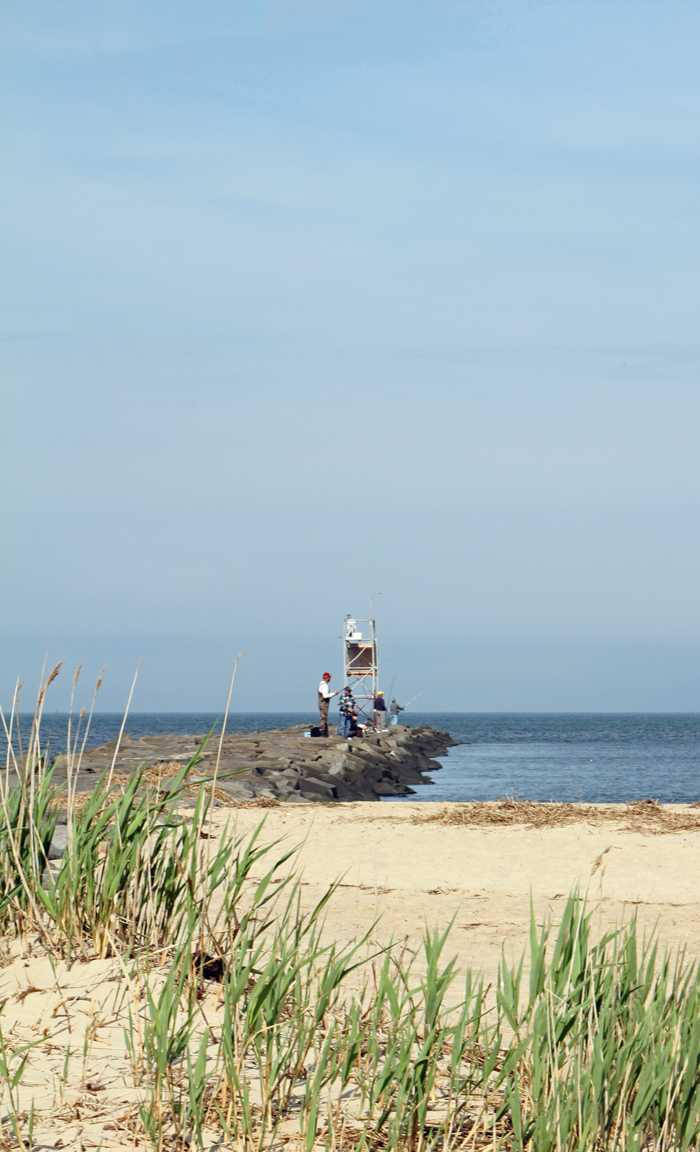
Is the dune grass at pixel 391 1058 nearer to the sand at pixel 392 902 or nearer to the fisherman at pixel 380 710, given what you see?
the sand at pixel 392 902

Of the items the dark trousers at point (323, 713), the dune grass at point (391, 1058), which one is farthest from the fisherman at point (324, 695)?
the dune grass at point (391, 1058)

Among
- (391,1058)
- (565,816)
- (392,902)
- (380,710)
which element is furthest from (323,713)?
(391,1058)

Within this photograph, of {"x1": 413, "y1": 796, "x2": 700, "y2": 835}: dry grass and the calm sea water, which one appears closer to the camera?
{"x1": 413, "y1": 796, "x2": 700, "y2": 835}: dry grass

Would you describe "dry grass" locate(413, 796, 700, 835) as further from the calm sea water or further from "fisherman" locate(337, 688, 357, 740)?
"fisherman" locate(337, 688, 357, 740)

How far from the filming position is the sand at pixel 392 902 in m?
3.22

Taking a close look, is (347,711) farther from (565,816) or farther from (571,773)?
(565,816)

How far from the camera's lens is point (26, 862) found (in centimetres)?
445

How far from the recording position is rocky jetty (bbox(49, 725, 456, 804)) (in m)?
15.6

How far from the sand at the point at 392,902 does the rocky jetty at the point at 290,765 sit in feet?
7.80

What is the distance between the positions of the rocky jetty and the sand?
2377mm

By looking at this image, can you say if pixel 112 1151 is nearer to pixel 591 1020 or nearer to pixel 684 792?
pixel 591 1020

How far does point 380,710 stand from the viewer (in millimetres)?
33625

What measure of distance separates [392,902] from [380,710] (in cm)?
2591

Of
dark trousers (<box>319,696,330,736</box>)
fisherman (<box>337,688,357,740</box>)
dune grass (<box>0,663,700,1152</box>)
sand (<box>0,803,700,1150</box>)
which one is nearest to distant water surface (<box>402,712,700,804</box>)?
fisherman (<box>337,688,357,740</box>)
